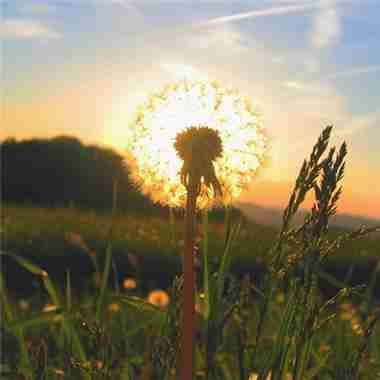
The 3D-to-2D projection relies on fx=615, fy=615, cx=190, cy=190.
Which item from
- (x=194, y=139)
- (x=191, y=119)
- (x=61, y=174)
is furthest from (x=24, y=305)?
(x=61, y=174)

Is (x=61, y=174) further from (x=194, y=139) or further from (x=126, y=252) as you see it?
(x=194, y=139)

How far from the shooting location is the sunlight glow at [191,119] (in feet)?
6.65

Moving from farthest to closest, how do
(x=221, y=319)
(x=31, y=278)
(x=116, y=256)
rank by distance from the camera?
(x=116, y=256)
(x=31, y=278)
(x=221, y=319)

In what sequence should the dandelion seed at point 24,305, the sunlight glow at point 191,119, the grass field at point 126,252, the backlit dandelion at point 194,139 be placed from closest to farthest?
the backlit dandelion at point 194,139 < the sunlight glow at point 191,119 < the dandelion seed at point 24,305 < the grass field at point 126,252

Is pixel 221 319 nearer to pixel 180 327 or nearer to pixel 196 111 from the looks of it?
pixel 180 327

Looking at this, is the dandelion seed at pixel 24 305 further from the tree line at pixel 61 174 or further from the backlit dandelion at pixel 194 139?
the tree line at pixel 61 174

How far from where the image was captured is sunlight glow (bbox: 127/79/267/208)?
2027 millimetres

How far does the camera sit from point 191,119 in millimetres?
1943

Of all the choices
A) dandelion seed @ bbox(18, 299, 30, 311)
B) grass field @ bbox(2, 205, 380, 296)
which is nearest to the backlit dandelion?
dandelion seed @ bbox(18, 299, 30, 311)

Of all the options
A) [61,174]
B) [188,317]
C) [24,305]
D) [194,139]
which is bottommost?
[24,305]

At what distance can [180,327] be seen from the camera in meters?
1.40

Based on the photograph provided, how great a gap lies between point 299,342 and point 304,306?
8 cm

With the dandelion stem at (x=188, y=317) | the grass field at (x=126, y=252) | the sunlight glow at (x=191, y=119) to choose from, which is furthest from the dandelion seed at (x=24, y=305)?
the dandelion stem at (x=188, y=317)

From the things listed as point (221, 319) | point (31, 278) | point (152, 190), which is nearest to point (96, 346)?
point (221, 319)
